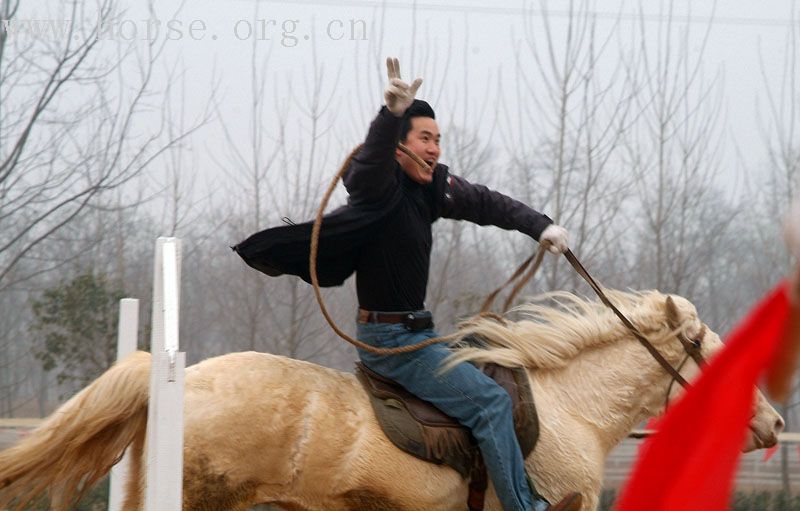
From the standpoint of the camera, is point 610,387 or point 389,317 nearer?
point 389,317

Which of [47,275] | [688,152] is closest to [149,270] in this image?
[47,275]

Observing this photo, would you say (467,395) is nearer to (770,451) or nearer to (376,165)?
(376,165)

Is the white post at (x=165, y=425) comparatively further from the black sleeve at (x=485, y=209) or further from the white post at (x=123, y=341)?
the black sleeve at (x=485, y=209)

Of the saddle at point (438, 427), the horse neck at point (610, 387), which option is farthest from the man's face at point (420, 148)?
the horse neck at point (610, 387)

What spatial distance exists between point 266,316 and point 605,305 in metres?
5.18

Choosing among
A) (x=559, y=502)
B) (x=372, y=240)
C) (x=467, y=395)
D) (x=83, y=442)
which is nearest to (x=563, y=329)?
(x=467, y=395)

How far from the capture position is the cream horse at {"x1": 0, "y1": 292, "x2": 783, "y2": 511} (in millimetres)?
3621

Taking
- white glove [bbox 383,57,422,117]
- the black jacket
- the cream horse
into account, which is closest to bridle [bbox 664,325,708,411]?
the cream horse

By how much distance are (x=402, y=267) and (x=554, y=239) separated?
0.74 metres

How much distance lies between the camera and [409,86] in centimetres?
363

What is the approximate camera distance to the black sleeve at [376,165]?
12.2 ft

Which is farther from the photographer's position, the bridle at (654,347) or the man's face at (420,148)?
the bridle at (654,347)

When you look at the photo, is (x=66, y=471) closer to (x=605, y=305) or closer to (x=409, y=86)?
(x=409, y=86)

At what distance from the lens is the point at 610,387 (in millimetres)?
4398
